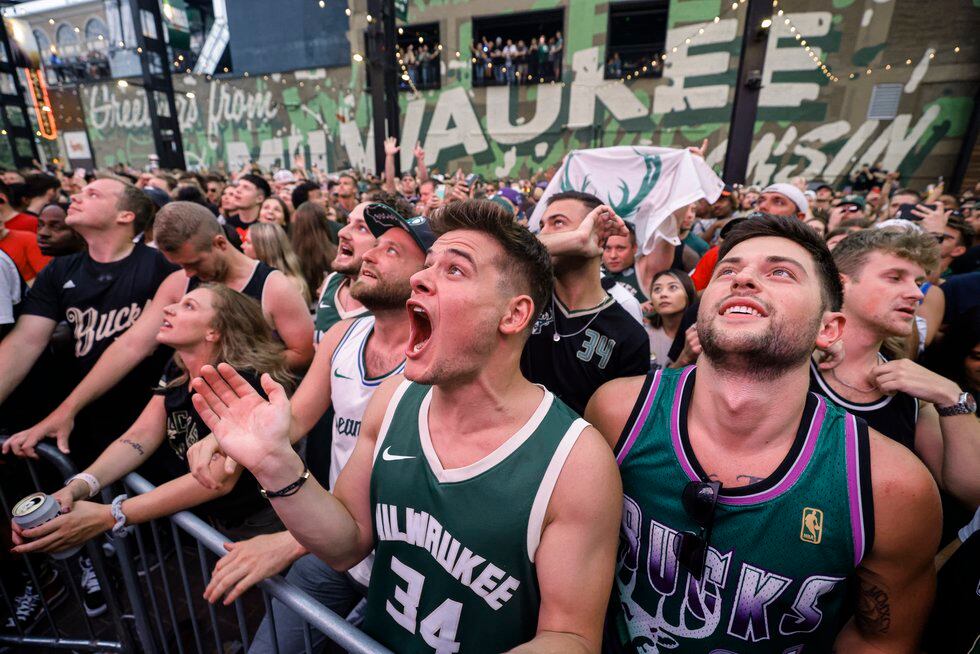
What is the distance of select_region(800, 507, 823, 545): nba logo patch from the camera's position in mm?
1365

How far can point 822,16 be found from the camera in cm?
1498

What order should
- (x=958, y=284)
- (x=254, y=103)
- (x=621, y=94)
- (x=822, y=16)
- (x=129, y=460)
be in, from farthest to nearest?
(x=254, y=103) < (x=621, y=94) < (x=822, y=16) < (x=958, y=284) < (x=129, y=460)

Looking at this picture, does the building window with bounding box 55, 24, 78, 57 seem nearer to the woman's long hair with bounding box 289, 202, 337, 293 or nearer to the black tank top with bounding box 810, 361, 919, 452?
the woman's long hair with bounding box 289, 202, 337, 293

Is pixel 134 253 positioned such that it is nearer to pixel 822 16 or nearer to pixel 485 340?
pixel 485 340

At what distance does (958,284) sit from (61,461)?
5.65 m

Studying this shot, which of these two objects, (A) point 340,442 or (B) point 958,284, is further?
(B) point 958,284

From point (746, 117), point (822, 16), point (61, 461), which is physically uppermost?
point (822, 16)

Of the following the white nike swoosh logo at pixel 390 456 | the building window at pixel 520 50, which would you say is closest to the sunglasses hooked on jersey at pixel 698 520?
the white nike swoosh logo at pixel 390 456

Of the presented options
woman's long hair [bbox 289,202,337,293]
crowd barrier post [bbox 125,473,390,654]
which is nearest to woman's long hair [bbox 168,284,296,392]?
crowd barrier post [bbox 125,473,390,654]

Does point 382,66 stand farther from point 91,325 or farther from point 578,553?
point 578,553

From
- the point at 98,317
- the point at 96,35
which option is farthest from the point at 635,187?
the point at 96,35

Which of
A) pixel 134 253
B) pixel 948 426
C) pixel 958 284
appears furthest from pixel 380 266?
pixel 958 284

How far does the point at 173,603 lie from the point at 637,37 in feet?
80.4

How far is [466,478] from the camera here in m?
1.44
